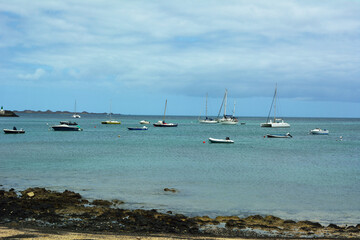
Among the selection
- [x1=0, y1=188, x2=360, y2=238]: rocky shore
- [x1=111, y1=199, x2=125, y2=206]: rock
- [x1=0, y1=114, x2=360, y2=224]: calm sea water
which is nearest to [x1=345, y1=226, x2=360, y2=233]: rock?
[x1=0, y1=188, x2=360, y2=238]: rocky shore

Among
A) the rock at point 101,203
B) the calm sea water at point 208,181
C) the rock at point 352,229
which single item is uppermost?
the rock at point 352,229

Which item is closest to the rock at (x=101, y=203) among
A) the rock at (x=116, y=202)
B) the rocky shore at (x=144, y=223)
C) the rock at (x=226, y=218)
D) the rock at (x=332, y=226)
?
the rock at (x=116, y=202)

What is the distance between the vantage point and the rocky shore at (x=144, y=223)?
17.5 meters

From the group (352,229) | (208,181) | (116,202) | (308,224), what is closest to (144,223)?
(116,202)

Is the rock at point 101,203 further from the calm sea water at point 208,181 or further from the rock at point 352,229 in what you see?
the rock at point 352,229

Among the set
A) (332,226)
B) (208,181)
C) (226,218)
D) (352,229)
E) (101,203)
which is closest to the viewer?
(352,229)

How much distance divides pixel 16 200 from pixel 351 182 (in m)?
24.7

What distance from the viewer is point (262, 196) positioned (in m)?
26.6

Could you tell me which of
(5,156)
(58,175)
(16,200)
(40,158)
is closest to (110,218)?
(16,200)

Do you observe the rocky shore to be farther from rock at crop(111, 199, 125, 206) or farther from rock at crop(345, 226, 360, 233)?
rock at crop(111, 199, 125, 206)

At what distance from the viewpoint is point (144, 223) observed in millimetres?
18469

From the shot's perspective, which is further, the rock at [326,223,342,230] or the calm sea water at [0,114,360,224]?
the calm sea water at [0,114,360,224]

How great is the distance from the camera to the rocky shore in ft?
57.5

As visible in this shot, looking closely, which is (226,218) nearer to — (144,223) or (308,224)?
(308,224)
